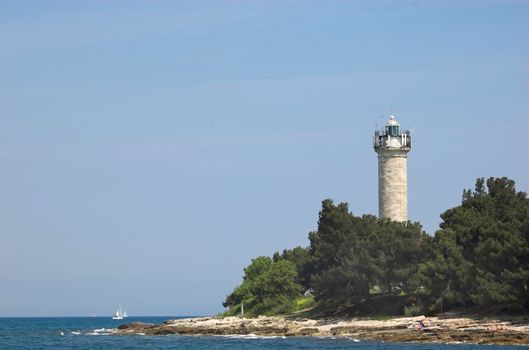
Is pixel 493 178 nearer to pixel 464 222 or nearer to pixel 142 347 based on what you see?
pixel 464 222

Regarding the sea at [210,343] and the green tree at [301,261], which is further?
the green tree at [301,261]

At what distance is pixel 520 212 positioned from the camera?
86.5 m

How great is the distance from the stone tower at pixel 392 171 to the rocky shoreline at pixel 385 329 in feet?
46.8

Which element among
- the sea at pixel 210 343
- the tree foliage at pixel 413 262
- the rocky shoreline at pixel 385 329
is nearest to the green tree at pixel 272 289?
the tree foliage at pixel 413 262

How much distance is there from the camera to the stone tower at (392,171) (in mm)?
106688

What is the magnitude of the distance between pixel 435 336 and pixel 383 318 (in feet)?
58.7

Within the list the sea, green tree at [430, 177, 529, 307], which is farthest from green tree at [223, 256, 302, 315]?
green tree at [430, 177, 529, 307]

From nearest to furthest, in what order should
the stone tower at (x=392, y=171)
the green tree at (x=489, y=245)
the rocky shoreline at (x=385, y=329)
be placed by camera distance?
the rocky shoreline at (x=385, y=329)
the green tree at (x=489, y=245)
the stone tower at (x=392, y=171)

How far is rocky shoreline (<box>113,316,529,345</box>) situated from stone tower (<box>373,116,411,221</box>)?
14.3 meters

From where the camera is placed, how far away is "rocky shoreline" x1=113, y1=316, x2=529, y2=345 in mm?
71438

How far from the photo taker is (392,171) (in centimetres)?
10744

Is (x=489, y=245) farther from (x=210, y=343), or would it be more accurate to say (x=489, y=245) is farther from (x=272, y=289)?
(x=272, y=289)

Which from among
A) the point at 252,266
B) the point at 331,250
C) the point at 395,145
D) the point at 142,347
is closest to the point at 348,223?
the point at 331,250

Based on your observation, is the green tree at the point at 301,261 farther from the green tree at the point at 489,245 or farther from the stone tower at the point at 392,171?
the green tree at the point at 489,245
